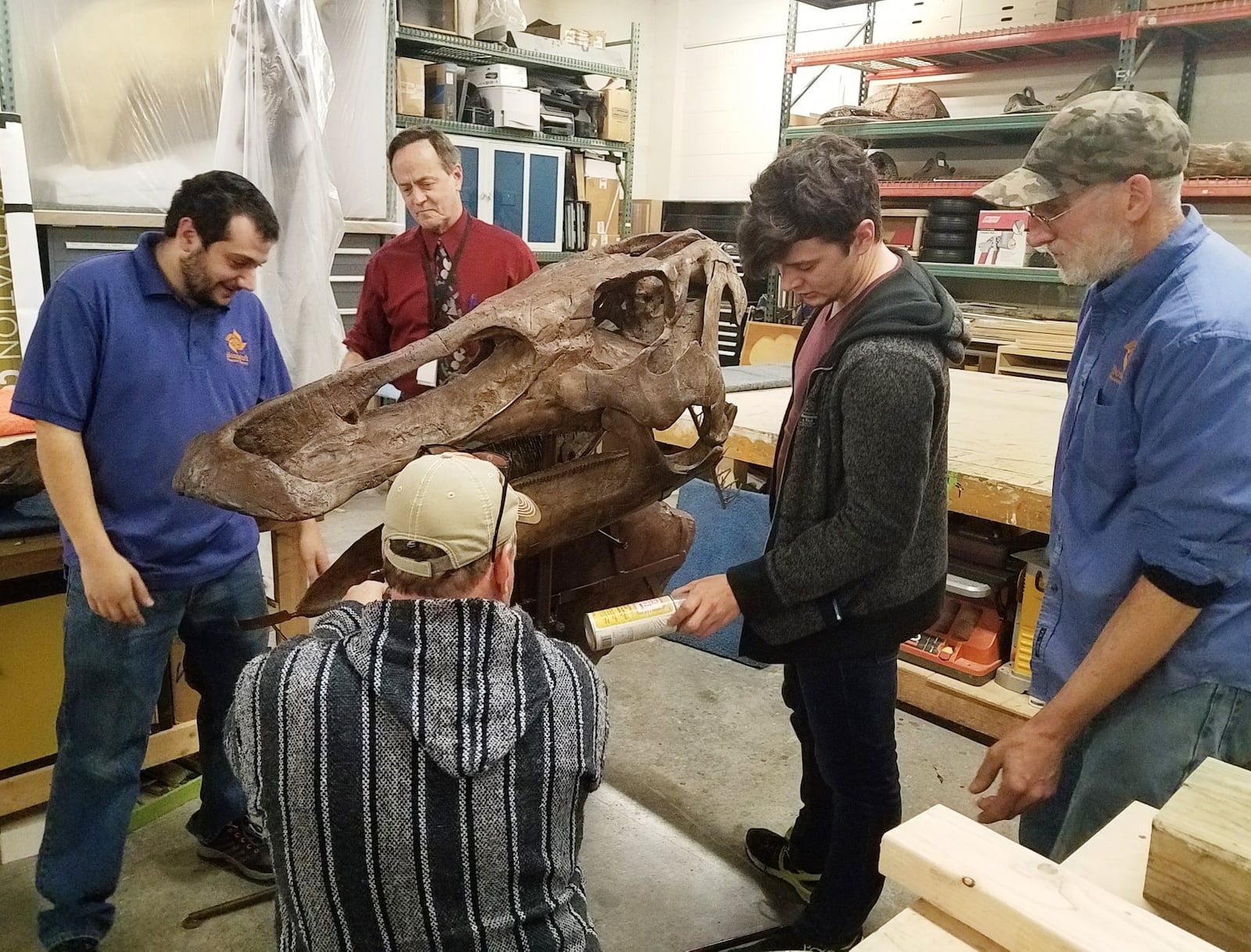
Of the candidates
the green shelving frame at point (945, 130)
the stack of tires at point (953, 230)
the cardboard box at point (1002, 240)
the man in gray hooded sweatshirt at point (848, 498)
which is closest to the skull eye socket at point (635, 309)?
the man in gray hooded sweatshirt at point (848, 498)

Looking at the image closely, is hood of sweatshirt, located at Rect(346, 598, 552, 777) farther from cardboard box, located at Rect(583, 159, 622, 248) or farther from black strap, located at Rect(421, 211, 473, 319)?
cardboard box, located at Rect(583, 159, 622, 248)

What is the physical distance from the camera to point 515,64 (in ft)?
26.0

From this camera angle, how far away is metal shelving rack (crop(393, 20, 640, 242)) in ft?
23.4

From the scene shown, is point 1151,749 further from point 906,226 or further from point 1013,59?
point 1013,59

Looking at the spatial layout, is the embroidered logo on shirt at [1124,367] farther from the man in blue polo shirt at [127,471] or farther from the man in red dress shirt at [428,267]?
the man in red dress shirt at [428,267]

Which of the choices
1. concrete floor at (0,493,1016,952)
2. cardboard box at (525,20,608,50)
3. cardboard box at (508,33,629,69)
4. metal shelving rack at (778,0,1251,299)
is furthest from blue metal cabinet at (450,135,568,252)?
concrete floor at (0,493,1016,952)

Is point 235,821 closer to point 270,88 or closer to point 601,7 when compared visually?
point 270,88

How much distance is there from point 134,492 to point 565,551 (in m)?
1.08

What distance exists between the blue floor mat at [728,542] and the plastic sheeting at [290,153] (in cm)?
221

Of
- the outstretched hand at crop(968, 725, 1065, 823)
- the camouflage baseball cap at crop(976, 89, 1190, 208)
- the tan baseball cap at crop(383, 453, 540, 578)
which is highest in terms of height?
the camouflage baseball cap at crop(976, 89, 1190, 208)

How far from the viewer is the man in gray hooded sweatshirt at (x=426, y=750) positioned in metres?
1.33

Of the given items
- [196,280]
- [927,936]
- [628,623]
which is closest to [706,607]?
[628,623]

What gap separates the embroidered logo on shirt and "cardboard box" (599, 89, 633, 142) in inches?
290

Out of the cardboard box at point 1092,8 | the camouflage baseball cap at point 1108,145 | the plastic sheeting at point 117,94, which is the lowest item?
the camouflage baseball cap at point 1108,145
